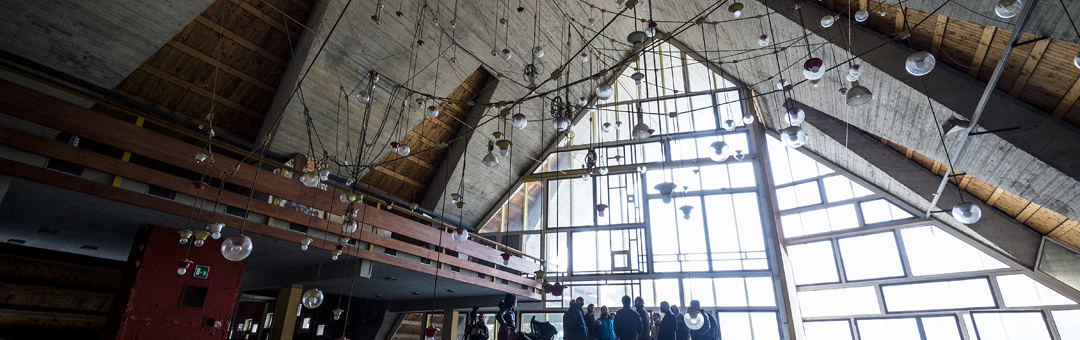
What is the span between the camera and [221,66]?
9469 millimetres

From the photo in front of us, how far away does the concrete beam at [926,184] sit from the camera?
926cm

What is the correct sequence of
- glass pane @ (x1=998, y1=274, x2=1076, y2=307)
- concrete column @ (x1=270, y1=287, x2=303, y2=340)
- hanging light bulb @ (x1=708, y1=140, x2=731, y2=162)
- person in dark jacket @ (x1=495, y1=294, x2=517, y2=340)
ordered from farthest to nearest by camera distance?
glass pane @ (x1=998, y1=274, x2=1076, y2=307) < concrete column @ (x1=270, y1=287, x2=303, y2=340) < person in dark jacket @ (x1=495, y1=294, x2=517, y2=340) < hanging light bulb @ (x1=708, y1=140, x2=731, y2=162)

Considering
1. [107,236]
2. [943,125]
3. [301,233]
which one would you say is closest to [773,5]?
[943,125]

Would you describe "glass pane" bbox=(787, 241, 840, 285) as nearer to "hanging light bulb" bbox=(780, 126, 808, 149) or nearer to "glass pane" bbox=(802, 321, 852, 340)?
"glass pane" bbox=(802, 321, 852, 340)

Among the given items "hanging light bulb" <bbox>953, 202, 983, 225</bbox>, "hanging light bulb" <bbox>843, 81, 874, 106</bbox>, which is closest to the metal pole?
"hanging light bulb" <bbox>953, 202, 983, 225</bbox>

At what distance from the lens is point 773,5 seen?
6.78 m

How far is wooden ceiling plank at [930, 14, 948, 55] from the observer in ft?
17.7

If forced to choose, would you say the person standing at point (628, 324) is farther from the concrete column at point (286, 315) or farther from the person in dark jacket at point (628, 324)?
the concrete column at point (286, 315)

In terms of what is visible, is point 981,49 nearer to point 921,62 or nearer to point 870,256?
point 921,62

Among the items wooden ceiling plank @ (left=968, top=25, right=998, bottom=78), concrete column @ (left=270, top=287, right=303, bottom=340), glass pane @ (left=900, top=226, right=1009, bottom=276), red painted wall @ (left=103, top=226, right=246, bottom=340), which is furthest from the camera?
glass pane @ (left=900, top=226, right=1009, bottom=276)

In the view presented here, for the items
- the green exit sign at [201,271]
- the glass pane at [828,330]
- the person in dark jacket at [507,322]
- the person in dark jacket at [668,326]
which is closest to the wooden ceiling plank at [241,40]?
Result: the green exit sign at [201,271]

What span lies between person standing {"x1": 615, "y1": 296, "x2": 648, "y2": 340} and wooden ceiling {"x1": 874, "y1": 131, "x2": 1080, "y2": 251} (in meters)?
5.87

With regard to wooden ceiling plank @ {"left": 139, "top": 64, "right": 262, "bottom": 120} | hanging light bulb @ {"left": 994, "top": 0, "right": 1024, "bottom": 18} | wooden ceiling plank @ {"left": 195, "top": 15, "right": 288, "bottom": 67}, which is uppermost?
wooden ceiling plank @ {"left": 195, "top": 15, "right": 288, "bottom": 67}

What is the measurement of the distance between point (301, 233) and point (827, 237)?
12440 millimetres
